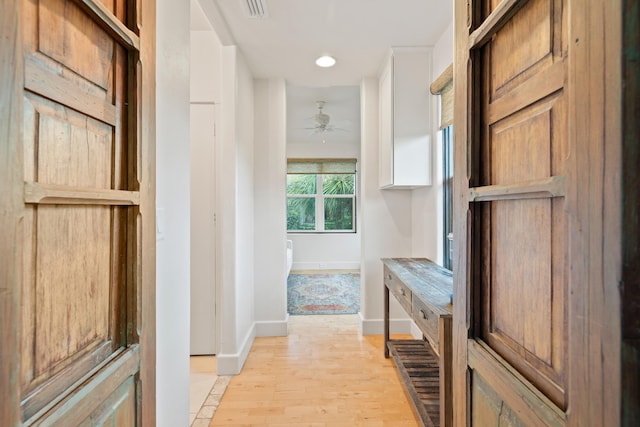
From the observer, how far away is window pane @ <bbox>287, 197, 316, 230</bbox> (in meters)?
6.73

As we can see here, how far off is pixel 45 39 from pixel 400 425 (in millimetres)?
2233

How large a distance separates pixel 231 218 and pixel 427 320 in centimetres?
159

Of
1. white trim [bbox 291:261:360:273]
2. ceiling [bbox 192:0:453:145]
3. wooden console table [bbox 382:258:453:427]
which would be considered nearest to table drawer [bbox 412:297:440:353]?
wooden console table [bbox 382:258:453:427]

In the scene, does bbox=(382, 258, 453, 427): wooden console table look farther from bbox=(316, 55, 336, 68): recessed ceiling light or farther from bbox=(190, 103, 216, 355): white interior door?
bbox=(316, 55, 336, 68): recessed ceiling light

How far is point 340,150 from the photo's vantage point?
6441mm

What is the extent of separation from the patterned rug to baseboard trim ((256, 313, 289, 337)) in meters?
0.73

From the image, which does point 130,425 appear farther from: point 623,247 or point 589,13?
point 589,13

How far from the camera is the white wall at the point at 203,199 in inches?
103

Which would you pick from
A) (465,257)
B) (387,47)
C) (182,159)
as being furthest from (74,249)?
(387,47)

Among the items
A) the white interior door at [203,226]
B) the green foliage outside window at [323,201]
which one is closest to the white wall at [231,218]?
the white interior door at [203,226]

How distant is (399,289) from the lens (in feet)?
7.39

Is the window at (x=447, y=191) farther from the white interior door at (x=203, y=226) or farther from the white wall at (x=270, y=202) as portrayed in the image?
the white interior door at (x=203, y=226)

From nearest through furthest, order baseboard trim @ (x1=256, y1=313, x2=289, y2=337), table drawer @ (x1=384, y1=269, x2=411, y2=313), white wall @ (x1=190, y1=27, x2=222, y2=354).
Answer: table drawer @ (x1=384, y1=269, x2=411, y2=313)
white wall @ (x1=190, y1=27, x2=222, y2=354)
baseboard trim @ (x1=256, y1=313, x2=289, y2=337)

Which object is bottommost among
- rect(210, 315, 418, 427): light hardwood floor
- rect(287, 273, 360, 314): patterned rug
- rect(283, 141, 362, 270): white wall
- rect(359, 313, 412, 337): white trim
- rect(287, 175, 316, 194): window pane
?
rect(210, 315, 418, 427): light hardwood floor
